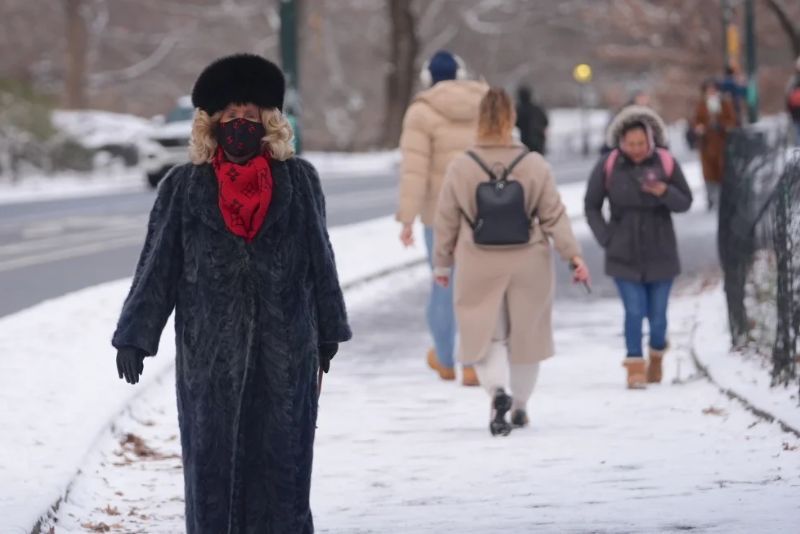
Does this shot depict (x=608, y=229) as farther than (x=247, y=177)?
Yes

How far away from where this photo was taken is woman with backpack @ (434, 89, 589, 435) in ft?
32.7

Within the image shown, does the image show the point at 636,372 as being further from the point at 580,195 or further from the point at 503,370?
the point at 580,195

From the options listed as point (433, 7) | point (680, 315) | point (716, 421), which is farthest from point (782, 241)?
point (433, 7)

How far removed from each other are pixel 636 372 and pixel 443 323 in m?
1.27

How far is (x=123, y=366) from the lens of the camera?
6.12 m

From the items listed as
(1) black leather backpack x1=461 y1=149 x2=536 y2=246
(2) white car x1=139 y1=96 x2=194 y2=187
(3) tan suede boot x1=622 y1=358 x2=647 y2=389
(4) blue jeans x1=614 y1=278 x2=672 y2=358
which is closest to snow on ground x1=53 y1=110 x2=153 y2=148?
(2) white car x1=139 y1=96 x2=194 y2=187

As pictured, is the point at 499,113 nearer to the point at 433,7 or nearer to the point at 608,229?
the point at 608,229

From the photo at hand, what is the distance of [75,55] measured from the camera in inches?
2552

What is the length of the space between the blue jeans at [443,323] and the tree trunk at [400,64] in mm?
47702

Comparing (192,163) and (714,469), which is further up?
(192,163)

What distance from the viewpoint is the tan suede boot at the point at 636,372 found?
458 inches

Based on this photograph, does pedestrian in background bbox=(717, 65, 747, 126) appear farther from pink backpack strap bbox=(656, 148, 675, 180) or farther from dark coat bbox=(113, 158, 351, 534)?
dark coat bbox=(113, 158, 351, 534)

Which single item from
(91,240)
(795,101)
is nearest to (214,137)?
(795,101)

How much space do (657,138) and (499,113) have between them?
2.00 meters
